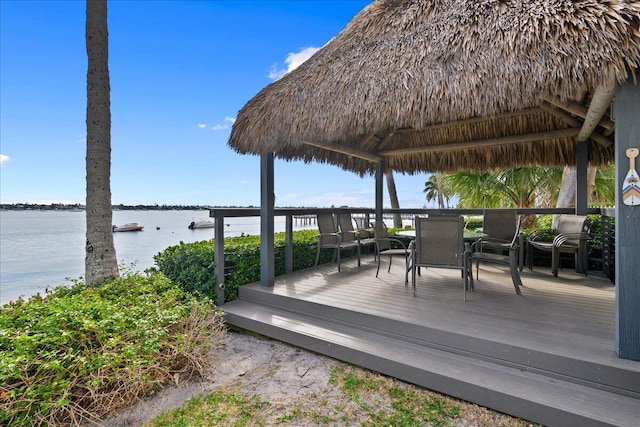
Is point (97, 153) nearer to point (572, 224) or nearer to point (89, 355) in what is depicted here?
point (89, 355)

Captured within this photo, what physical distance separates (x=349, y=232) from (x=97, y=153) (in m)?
4.25

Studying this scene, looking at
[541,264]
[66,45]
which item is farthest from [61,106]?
[541,264]

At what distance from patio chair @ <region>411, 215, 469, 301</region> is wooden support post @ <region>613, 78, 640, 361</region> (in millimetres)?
1393

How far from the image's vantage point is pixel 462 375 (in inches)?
94.6

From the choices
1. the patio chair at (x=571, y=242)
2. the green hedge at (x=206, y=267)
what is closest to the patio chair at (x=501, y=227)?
the patio chair at (x=571, y=242)

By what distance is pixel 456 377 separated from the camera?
2385 millimetres

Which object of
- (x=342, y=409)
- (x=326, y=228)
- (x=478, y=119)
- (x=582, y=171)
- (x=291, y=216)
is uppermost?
(x=478, y=119)

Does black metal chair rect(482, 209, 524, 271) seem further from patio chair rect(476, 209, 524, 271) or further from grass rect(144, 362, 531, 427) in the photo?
grass rect(144, 362, 531, 427)

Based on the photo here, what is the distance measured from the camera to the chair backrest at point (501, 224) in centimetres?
520

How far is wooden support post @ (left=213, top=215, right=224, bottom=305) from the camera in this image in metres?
4.20

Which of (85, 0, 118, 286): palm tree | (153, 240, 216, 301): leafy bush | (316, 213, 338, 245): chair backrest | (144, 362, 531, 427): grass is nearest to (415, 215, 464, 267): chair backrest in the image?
(144, 362, 531, 427): grass

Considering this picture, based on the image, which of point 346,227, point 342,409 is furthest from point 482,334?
point 346,227

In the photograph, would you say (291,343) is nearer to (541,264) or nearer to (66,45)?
(541,264)

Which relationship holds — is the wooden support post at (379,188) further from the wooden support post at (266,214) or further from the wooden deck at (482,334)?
the wooden support post at (266,214)
